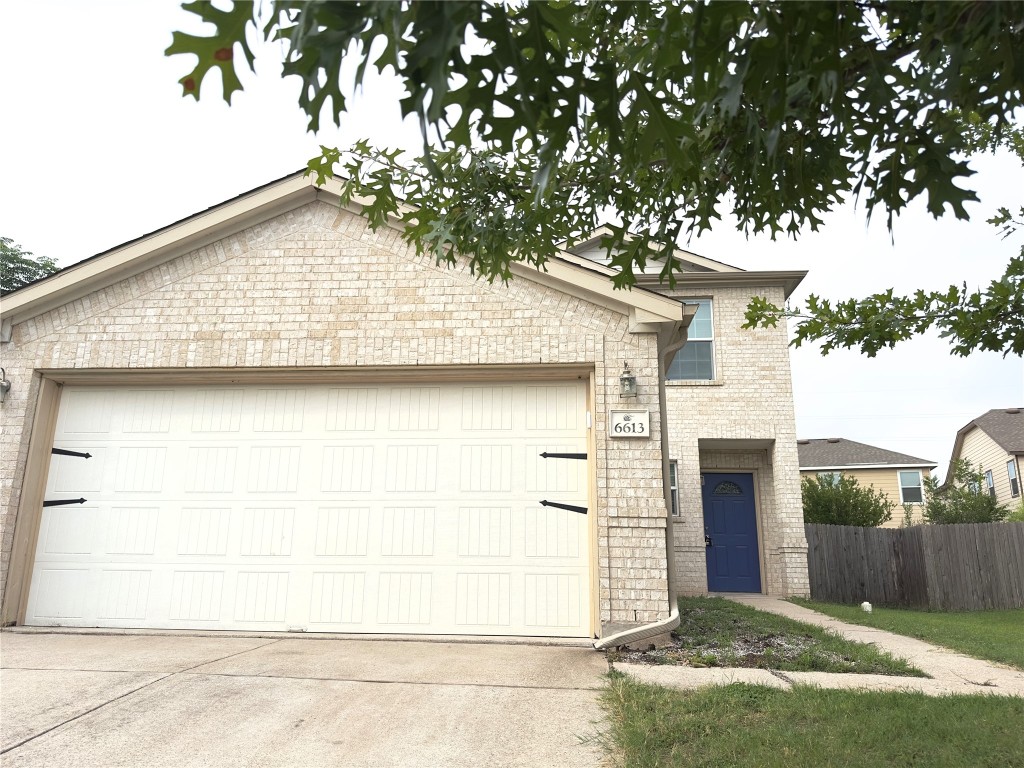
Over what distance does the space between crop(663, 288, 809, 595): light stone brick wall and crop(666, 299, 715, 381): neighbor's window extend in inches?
5.5

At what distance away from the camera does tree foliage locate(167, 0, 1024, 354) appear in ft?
5.36

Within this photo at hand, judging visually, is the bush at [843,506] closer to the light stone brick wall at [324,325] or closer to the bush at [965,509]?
the bush at [965,509]

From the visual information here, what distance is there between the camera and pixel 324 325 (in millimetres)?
7066

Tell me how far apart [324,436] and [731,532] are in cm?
822

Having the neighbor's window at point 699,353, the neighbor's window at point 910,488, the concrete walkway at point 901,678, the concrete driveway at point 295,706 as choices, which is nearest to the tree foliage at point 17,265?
the neighbor's window at point 699,353

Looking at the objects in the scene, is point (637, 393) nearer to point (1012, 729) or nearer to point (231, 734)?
point (1012, 729)

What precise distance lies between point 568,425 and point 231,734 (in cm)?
405

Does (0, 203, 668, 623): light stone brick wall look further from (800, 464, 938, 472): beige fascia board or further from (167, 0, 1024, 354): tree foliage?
(800, 464, 938, 472): beige fascia board

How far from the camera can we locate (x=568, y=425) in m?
6.87

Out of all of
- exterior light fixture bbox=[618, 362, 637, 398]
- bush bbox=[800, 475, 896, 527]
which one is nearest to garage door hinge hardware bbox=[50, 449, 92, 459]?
exterior light fixture bbox=[618, 362, 637, 398]

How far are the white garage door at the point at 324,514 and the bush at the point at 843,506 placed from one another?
35.8 ft

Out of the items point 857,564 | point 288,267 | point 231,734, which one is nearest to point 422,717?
point 231,734

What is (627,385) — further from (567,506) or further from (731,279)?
(731,279)

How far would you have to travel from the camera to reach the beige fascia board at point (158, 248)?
7199mm
